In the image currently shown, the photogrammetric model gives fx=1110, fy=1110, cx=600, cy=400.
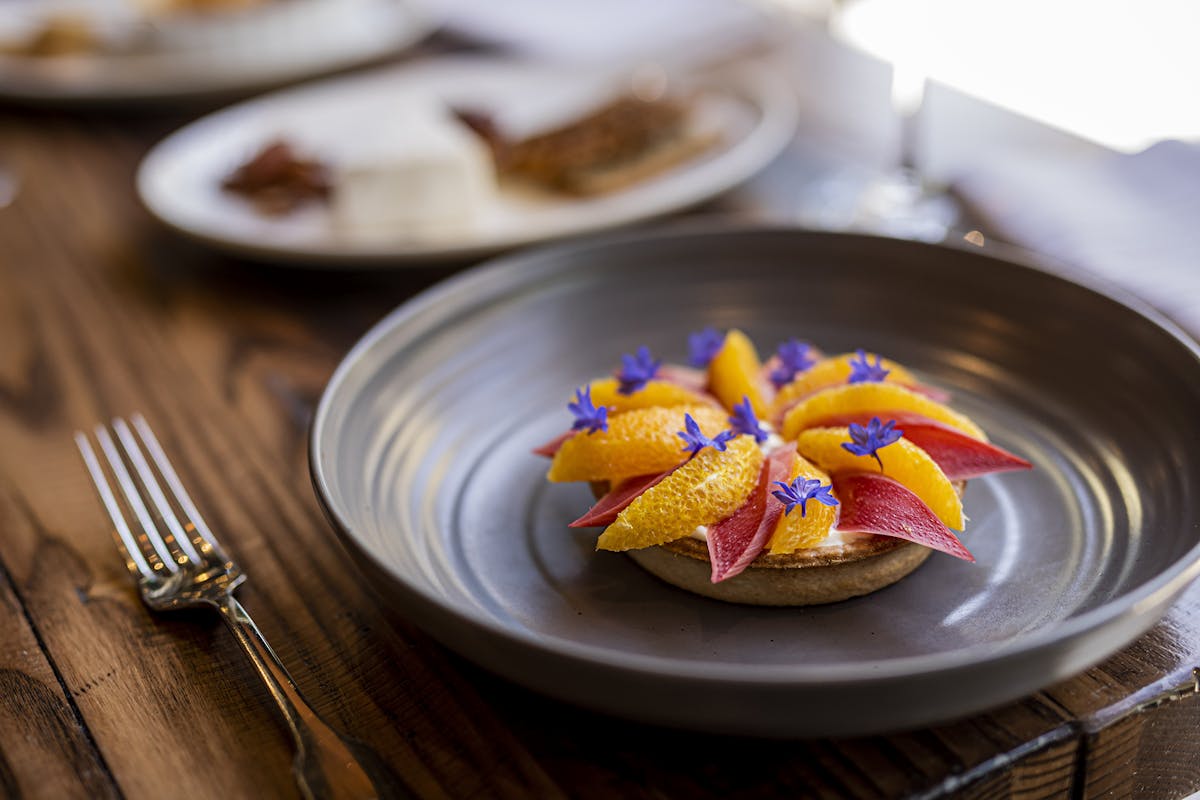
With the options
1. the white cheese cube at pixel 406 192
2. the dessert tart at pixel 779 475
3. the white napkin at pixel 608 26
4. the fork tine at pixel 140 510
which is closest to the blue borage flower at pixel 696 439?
the dessert tart at pixel 779 475

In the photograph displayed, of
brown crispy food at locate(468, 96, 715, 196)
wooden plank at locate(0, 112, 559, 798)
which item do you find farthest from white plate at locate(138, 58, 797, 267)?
wooden plank at locate(0, 112, 559, 798)

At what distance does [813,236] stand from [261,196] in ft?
2.90

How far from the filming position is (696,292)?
125 cm

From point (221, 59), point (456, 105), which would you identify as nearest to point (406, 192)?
point (456, 105)

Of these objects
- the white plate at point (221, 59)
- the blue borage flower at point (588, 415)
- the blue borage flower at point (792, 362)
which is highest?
the blue borage flower at point (792, 362)

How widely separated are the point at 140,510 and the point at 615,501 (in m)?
0.45

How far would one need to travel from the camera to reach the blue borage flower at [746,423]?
0.93m

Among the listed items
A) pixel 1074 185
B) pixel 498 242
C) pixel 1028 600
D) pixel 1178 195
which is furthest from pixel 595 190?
pixel 1028 600

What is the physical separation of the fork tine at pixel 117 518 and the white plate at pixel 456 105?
434mm

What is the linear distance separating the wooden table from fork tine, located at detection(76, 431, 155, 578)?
31 mm

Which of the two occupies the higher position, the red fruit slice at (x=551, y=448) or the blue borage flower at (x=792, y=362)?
the blue borage flower at (x=792, y=362)

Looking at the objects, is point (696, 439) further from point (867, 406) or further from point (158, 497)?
point (158, 497)

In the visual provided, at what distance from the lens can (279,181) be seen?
Result: 1692mm

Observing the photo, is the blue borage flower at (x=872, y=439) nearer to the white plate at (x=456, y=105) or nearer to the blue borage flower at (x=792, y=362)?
the blue borage flower at (x=792, y=362)
